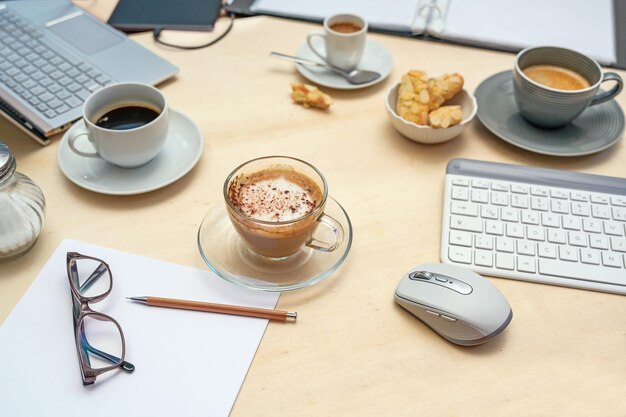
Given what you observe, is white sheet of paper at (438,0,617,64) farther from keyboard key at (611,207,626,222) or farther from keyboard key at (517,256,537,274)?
keyboard key at (517,256,537,274)

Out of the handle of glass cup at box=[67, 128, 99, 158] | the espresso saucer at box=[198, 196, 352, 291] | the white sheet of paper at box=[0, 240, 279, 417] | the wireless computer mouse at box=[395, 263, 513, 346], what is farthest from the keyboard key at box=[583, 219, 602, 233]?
the handle of glass cup at box=[67, 128, 99, 158]

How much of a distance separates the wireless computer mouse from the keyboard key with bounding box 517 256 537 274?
0.08 meters

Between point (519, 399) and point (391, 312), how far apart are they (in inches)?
7.0

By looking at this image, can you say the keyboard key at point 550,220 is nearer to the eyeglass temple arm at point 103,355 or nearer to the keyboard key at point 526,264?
the keyboard key at point 526,264

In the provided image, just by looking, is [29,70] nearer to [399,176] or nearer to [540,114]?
[399,176]

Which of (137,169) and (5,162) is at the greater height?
(5,162)

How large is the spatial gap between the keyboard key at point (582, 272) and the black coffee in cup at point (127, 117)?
63cm

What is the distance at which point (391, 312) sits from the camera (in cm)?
73

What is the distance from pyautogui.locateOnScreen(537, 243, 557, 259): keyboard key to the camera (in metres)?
0.79

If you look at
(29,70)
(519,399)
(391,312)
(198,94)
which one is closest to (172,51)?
(198,94)

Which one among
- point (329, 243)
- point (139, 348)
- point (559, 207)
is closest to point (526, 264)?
point (559, 207)

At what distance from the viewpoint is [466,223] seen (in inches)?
32.7

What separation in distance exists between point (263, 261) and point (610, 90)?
2.21 ft

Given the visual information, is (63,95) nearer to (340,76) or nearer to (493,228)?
(340,76)
